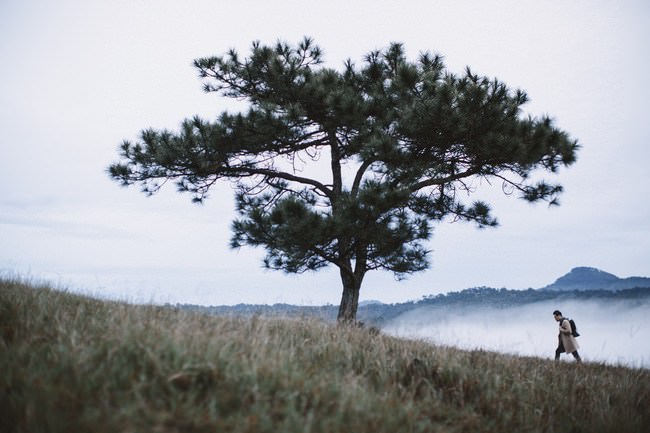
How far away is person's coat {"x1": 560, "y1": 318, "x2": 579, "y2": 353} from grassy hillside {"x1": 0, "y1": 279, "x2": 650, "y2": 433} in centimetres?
507

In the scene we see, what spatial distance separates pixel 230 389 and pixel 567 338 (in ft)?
31.4

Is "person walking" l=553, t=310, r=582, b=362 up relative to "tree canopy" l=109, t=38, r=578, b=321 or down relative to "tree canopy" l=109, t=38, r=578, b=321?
down

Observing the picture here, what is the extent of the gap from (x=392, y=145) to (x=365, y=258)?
3.00 meters

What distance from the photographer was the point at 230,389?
2848 mm

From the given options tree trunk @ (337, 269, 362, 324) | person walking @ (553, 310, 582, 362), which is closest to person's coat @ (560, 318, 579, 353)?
person walking @ (553, 310, 582, 362)

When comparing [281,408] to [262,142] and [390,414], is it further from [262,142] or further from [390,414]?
[262,142]

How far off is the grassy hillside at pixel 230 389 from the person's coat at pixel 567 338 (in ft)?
16.6

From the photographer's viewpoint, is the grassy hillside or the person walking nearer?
the grassy hillside

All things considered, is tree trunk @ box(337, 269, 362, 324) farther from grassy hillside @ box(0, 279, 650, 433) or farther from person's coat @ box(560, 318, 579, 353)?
grassy hillside @ box(0, 279, 650, 433)

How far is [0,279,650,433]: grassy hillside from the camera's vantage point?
2475 mm

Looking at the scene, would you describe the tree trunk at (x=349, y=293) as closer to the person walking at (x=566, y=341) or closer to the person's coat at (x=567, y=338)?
the person walking at (x=566, y=341)

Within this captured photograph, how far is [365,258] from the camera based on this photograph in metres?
9.97

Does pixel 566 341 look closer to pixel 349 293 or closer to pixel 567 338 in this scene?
pixel 567 338

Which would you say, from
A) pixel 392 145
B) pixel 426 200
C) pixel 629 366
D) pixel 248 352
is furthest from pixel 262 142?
pixel 629 366
